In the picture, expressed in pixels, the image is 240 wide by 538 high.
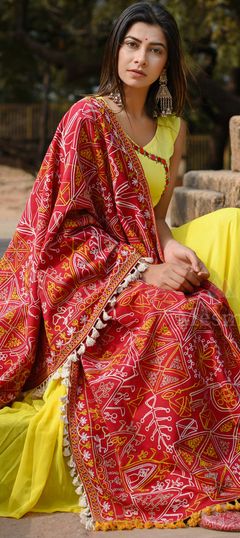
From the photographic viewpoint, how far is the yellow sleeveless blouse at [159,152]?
112 inches

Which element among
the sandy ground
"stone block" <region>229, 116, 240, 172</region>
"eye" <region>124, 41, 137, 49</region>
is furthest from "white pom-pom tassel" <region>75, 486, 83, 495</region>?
the sandy ground

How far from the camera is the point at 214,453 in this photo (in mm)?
2373

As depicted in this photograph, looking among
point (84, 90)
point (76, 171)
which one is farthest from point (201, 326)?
point (84, 90)

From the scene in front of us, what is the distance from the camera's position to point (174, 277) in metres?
2.51

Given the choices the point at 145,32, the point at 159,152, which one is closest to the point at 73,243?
the point at 159,152

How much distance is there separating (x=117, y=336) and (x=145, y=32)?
0.97 m

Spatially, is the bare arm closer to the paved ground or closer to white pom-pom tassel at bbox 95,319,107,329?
white pom-pom tassel at bbox 95,319,107,329

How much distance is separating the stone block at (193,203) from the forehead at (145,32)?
1.46 metres

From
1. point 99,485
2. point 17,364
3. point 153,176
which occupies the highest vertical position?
point 153,176

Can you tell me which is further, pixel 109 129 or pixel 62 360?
pixel 109 129

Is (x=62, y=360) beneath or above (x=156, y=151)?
beneath

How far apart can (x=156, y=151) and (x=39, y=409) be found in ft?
3.02

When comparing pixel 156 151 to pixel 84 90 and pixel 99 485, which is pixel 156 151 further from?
pixel 84 90

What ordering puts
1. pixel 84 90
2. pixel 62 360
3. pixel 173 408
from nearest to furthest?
pixel 173 408
pixel 62 360
pixel 84 90
